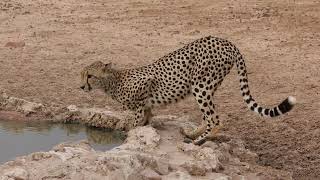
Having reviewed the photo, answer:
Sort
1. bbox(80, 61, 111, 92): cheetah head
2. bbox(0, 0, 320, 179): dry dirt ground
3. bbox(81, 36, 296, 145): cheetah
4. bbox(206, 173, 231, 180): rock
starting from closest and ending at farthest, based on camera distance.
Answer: bbox(206, 173, 231, 180): rock
bbox(81, 36, 296, 145): cheetah
bbox(80, 61, 111, 92): cheetah head
bbox(0, 0, 320, 179): dry dirt ground

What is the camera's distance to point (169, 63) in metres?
8.21

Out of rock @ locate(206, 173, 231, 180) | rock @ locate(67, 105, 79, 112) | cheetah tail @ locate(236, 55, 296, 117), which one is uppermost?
cheetah tail @ locate(236, 55, 296, 117)

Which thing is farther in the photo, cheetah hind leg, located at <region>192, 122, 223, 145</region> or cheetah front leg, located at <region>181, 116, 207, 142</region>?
cheetah front leg, located at <region>181, 116, 207, 142</region>

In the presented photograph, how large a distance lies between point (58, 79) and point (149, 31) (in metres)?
3.32

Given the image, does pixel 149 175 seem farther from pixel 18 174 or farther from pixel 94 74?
pixel 94 74

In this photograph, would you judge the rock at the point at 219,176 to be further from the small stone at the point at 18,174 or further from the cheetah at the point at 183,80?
the small stone at the point at 18,174

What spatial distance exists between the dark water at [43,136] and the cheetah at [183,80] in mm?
467

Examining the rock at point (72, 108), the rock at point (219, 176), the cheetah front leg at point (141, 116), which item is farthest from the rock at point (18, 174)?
the rock at point (72, 108)

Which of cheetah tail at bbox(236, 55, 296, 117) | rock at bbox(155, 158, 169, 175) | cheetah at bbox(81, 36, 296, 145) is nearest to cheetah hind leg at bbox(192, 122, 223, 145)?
cheetah at bbox(81, 36, 296, 145)

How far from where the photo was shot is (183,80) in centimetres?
810

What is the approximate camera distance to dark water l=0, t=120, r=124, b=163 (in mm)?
7957

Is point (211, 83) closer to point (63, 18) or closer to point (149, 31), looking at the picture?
point (149, 31)

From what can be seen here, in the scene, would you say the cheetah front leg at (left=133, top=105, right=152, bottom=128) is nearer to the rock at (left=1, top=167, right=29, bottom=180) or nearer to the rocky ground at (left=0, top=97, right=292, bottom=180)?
the rocky ground at (left=0, top=97, right=292, bottom=180)

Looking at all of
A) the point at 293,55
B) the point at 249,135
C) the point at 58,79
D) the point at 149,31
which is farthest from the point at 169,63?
the point at 149,31
